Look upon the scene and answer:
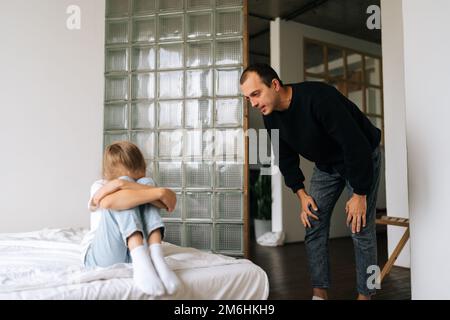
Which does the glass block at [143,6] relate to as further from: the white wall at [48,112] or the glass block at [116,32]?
the white wall at [48,112]

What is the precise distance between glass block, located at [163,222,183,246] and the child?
4.35ft

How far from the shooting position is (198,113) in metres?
2.76

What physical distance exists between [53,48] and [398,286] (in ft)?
9.78

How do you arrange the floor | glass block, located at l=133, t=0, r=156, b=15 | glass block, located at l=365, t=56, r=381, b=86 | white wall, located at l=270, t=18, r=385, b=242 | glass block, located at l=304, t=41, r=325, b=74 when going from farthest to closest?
1. glass block, located at l=365, t=56, r=381, b=86
2. glass block, located at l=304, t=41, r=325, b=74
3. white wall, located at l=270, t=18, r=385, b=242
4. glass block, located at l=133, t=0, r=156, b=15
5. the floor

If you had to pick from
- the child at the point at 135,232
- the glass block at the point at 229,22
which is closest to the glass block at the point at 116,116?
the glass block at the point at 229,22

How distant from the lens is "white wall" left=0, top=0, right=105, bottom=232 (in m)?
2.80

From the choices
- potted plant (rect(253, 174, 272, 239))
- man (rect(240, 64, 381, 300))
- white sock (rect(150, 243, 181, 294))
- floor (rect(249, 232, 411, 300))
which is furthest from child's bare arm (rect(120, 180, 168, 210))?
potted plant (rect(253, 174, 272, 239))

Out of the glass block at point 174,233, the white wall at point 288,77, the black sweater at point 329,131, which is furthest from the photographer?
the white wall at point 288,77

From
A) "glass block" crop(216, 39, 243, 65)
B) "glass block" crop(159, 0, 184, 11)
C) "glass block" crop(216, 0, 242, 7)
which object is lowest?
"glass block" crop(216, 39, 243, 65)

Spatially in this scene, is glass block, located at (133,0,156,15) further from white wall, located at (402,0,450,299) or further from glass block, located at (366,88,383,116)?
glass block, located at (366,88,383,116)

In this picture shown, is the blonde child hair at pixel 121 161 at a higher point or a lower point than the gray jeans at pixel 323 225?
higher

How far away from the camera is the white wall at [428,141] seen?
1.49m

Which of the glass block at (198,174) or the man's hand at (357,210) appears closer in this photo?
the man's hand at (357,210)
